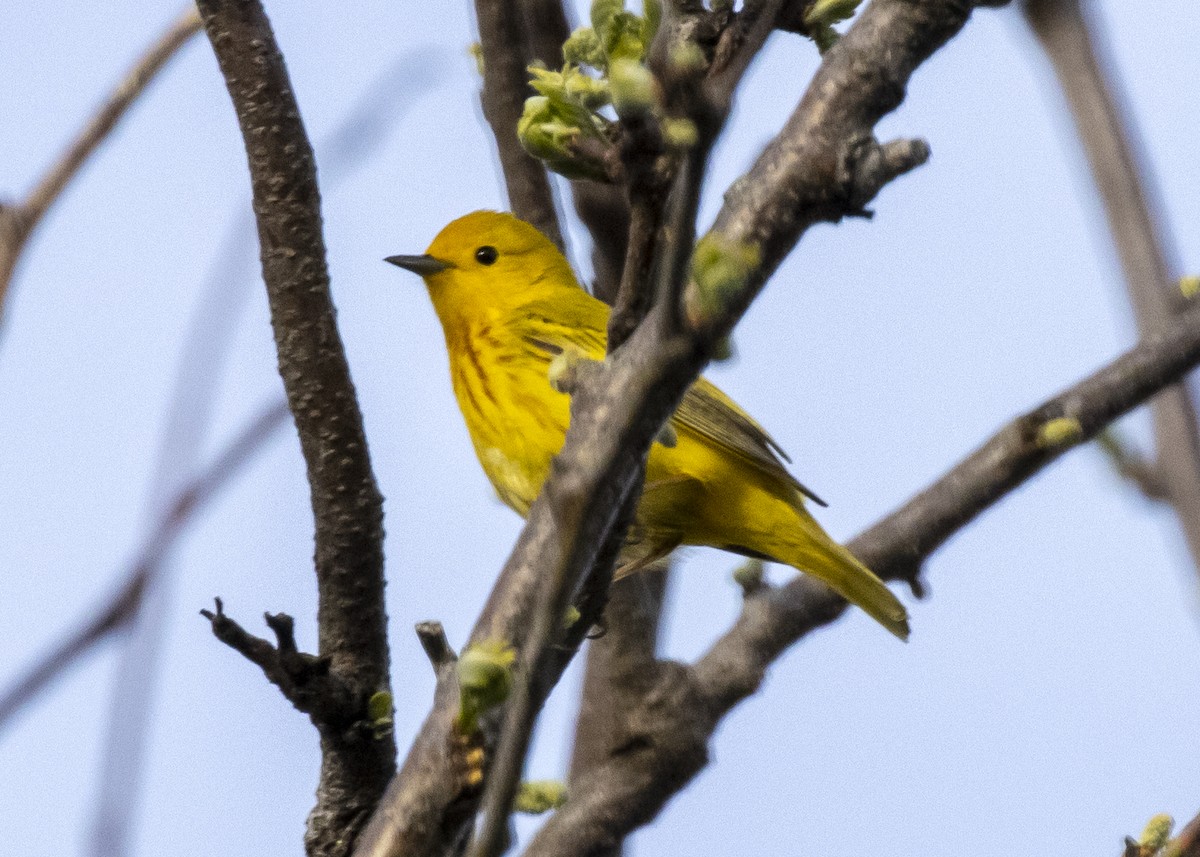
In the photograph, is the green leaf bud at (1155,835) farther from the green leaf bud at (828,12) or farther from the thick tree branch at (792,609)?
the green leaf bud at (828,12)

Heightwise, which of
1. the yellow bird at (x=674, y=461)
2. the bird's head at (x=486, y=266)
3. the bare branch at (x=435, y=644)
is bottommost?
the bare branch at (x=435, y=644)

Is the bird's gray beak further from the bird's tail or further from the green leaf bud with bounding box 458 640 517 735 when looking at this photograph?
the green leaf bud with bounding box 458 640 517 735

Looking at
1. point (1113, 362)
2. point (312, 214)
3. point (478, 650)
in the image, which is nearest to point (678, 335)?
point (478, 650)

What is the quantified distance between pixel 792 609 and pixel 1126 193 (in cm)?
132

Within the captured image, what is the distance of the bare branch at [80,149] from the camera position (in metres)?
2.46

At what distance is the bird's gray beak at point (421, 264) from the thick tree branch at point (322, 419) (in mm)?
2505

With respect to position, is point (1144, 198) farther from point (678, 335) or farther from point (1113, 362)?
point (678, 335)

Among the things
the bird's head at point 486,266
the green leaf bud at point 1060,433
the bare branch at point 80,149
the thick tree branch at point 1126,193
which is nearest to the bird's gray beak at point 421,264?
the bird's head at point 486,266

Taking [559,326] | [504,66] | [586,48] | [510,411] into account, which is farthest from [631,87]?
[559,326]

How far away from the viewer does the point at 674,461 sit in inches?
163

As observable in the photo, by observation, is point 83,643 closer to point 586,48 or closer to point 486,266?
point 586,48

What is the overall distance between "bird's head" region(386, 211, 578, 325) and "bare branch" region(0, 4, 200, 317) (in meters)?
2.02

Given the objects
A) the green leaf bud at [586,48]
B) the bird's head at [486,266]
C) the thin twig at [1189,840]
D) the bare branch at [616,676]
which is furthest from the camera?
the bird's head at [486,266]

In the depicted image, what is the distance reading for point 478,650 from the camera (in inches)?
62.5
